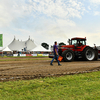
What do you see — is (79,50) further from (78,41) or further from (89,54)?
(89,54)

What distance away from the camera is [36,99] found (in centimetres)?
290

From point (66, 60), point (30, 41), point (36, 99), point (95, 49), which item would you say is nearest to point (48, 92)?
point (36, 99)

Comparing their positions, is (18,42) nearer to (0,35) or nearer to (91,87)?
(0,35)

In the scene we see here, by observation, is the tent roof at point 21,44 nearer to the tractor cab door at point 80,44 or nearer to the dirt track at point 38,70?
the tractor cab door at point 80,44

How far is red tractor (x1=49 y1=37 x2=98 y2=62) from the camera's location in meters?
12.7

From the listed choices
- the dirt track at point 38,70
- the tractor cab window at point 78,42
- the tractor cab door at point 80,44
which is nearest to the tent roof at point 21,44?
the tractor cab window at point 78,42

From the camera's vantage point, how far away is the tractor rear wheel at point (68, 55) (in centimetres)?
1229

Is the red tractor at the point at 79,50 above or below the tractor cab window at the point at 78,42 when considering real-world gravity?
below

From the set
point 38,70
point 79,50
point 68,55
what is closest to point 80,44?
point 79,50

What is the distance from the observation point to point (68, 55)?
12.7 meters

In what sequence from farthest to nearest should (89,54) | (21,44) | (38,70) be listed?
(21,44), (89,54), (38,70)

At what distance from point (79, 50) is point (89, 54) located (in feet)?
4.14

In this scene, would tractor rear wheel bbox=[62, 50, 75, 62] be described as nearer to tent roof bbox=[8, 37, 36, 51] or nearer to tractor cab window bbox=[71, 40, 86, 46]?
tractor cab window bbox=[71, 40, 86, 46]

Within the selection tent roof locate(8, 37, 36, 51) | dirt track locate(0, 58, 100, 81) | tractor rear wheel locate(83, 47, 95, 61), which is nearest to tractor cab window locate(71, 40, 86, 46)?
tractor rear wheel locate(83, 47, 95, 61)
